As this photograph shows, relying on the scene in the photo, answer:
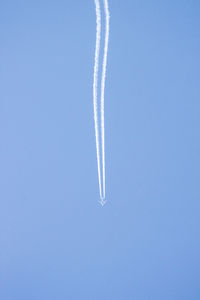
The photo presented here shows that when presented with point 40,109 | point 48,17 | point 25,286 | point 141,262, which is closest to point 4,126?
point 40,109

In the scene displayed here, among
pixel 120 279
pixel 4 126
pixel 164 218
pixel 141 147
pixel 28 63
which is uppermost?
pixel 28 63

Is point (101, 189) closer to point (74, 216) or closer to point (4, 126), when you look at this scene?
point (74, 216)

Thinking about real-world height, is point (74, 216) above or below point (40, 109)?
below

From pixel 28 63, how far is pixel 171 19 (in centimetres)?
52

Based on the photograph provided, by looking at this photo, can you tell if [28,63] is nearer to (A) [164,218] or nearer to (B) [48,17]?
(B) [48,17]

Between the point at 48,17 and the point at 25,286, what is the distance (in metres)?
0.99

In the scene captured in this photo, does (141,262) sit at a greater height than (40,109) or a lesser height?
lesser

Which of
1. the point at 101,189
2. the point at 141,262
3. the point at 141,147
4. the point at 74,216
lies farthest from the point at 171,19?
the point at 141,262

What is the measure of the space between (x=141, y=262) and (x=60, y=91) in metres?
0.70

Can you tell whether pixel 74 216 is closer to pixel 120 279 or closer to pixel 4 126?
pixel 120 279

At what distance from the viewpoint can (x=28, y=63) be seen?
968 millimetres

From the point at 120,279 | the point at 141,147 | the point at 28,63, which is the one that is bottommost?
the point at 120,279

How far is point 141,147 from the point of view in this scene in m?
0.98

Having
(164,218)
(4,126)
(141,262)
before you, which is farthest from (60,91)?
(141,262)
